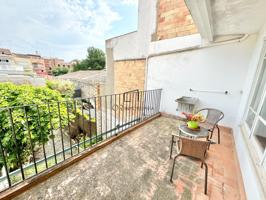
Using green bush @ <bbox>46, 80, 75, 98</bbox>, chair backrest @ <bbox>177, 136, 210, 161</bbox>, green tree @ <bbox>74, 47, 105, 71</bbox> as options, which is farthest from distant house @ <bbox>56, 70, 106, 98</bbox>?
green tree @ <bbox>74, 47, 105, 71</bbox>

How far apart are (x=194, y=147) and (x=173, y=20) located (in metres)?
3.81

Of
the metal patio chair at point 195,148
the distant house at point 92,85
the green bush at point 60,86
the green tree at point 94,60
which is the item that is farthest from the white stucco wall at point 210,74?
the green tree at point 94,60

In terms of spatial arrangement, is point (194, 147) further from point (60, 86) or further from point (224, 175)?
point (60, 86)

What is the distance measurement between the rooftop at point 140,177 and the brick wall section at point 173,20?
10.6 ft

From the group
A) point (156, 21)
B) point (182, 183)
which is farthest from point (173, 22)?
point (182, 183)

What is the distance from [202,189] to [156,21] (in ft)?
15.0

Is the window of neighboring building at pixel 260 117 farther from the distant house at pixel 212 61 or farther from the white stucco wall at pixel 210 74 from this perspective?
the white stucco wall at pixel 210 74

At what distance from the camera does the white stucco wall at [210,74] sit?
112 inches

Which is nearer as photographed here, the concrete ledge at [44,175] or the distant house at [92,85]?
the concrete ledge at [44,175]

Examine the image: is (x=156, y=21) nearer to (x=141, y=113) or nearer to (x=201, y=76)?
(x=201, y=76)

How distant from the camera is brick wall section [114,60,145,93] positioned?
4.65 m

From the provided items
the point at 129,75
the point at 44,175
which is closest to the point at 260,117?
the point at 44,175

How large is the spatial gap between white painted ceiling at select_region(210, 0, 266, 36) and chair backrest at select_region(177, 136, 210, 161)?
1.58 metres

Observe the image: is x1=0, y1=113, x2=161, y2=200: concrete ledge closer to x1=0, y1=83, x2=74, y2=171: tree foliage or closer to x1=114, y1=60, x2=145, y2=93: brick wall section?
x1=0, y1=83, x2=74, y2=171: tree foliage
